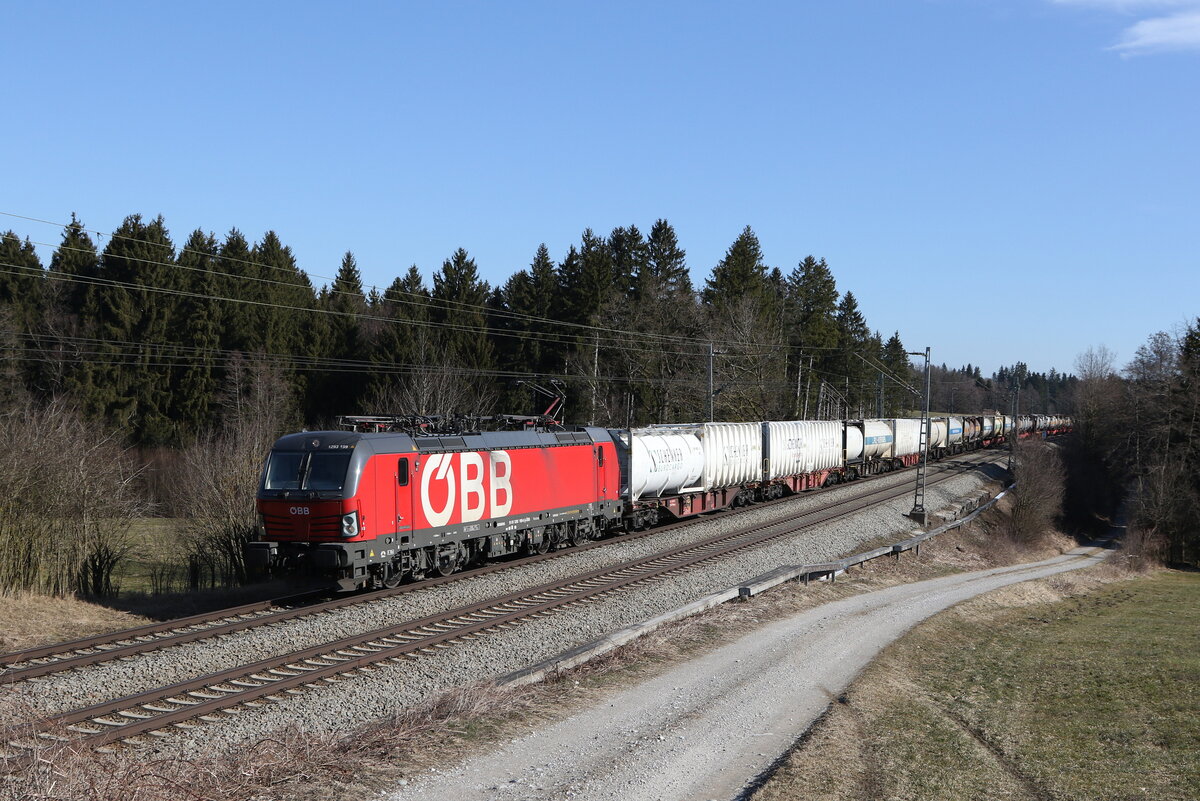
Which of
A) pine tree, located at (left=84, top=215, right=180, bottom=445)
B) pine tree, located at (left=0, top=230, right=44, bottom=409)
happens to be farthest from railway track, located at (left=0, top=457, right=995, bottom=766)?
pine tree, located at (left=84, top=215, right=180, bottom=445)

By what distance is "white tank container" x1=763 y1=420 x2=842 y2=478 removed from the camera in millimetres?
39969

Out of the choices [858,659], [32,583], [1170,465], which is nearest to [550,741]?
[858,659]

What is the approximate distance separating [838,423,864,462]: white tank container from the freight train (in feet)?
43.5

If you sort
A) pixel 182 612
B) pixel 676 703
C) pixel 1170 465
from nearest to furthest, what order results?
1. pixel 676 703
2. pixel 182 612
3. pixel 1170 465

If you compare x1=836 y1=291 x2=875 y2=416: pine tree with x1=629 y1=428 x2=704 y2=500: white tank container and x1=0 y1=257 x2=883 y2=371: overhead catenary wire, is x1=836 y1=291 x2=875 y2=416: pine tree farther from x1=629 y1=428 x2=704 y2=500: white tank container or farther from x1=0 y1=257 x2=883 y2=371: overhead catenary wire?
x1=629 y1=428 x2=704 y2=500: white tank container

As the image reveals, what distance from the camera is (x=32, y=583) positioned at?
18.4 metres

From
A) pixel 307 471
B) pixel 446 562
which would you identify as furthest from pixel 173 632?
pixel 446 562

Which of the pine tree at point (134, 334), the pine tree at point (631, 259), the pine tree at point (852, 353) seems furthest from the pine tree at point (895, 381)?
the pine tree at point (134, 334)

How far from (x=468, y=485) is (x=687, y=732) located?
11.6m

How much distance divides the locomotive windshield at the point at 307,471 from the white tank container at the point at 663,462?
41.3 ft

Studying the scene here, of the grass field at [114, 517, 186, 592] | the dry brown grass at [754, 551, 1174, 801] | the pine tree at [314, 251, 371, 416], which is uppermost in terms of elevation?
the pine tree at [314, 251, 371, 416]

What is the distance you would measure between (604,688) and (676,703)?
1.13 m

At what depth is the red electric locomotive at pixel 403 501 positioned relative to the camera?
59.6 feet

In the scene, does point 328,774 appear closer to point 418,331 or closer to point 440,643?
point 440,643
